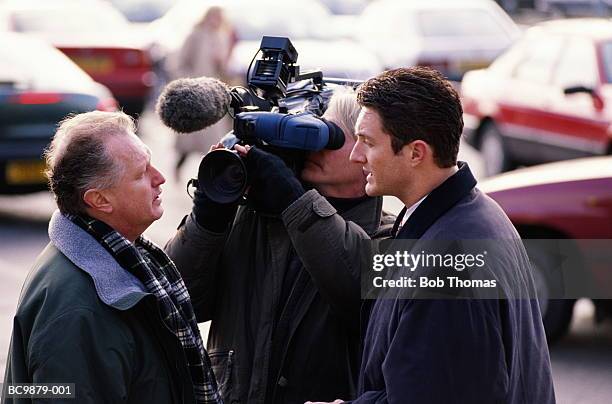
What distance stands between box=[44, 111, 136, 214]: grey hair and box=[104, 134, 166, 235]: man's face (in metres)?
0.02

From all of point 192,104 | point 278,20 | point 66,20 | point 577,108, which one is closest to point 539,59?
point 577,108

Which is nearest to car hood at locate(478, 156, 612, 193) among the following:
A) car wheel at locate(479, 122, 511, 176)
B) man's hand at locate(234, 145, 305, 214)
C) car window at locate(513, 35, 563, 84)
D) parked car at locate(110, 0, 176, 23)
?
man's hand at locate(234, 145, 305, 214)

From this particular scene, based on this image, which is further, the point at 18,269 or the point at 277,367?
the point at 18,269

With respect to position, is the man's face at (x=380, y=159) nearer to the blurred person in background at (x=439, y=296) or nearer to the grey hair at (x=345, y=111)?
the blurred person in background at (x=439, y=296)

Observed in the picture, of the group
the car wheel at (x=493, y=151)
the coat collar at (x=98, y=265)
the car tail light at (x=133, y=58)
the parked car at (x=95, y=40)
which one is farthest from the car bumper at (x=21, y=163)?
the coat collar at (x=98, y=265)

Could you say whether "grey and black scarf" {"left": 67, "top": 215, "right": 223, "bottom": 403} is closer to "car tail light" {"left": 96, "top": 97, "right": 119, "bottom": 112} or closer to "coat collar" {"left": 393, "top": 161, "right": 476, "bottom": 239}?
"coat collar" {"left": 393, "top": 161, "right": 476, "bottom": 239}

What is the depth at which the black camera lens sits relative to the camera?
3371 millimetres

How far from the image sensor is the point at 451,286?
9.13 ft

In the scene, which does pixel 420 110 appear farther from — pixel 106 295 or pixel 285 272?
pixel 106 295

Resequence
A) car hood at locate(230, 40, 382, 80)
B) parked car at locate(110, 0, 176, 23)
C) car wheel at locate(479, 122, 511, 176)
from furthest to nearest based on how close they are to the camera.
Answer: parked car at locate(110, 0, 176, 23) → car hood at locate(230, 40, 382, 80) → car wheel at locate(479, 122, 511, 176)

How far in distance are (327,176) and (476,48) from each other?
13833mm

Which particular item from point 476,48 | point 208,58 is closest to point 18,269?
point 208,58

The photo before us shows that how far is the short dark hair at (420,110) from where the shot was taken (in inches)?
115

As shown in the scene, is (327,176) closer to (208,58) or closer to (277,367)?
(277,367)
